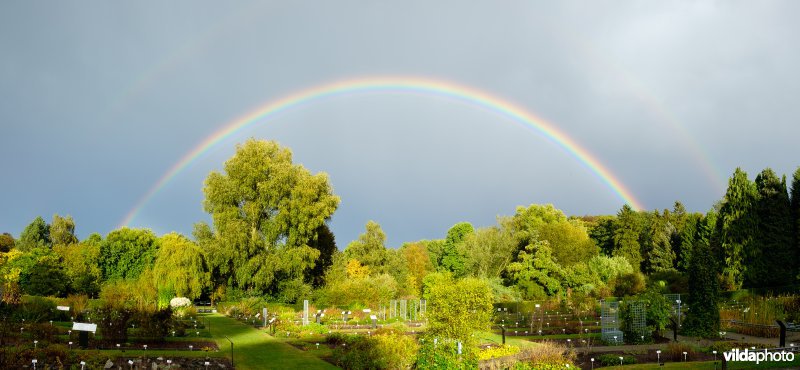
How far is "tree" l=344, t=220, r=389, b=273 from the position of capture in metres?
63.5

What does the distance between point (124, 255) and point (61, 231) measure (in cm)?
3102

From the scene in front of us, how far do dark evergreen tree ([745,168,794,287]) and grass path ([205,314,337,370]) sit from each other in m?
38.2

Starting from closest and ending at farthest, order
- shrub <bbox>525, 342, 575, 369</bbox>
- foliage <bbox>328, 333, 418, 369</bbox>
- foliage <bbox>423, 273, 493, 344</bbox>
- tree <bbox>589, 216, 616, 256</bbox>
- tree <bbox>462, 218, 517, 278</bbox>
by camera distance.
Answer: shrub <bbox>525, 342, 575, 369</bbox> → foliage <bbox>423, 273, 493, 344</bbox> → foliage <bbox>328, 333, 418, 369</bbox> → tree <bbox>462, 218, 517, 278</bbox> → tree <bbox>589, 216, 616, 256</bbox>

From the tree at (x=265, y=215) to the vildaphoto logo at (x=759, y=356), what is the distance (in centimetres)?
3396

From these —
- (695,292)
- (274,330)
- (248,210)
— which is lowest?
(274,330)

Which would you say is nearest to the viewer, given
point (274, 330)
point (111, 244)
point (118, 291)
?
point (274, 330)

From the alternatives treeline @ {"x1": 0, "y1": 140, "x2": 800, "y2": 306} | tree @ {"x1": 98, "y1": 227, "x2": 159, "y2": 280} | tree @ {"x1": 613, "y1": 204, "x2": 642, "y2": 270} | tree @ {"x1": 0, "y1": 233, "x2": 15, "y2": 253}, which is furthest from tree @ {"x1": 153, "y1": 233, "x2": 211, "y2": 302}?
tree @ {"x1": 0, "y1": 233, "x2": 15, "y2": 253}

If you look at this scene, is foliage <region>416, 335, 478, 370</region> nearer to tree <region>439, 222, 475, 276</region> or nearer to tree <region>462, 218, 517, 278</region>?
tree <region>462, 218, 517, 278</region>

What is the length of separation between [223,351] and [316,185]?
29.2m

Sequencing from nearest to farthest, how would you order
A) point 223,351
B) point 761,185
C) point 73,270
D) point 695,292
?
point 223,351
point 695,292
point 761,185
point 73,270

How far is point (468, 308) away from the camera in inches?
632

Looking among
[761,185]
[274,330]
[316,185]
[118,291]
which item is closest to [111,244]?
[316,185]

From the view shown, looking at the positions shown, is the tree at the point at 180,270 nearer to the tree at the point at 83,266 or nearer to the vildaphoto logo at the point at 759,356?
the tree at the point at 83,266

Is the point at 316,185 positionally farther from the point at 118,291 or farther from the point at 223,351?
the point at 223,351
